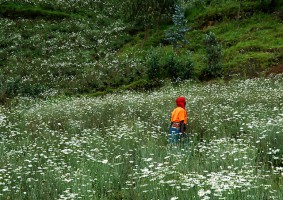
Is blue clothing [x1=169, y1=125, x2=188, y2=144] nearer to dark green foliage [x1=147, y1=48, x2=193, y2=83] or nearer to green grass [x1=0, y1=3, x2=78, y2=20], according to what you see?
dark green foliage [x1=147, y1=48, x2=193, y2=83]

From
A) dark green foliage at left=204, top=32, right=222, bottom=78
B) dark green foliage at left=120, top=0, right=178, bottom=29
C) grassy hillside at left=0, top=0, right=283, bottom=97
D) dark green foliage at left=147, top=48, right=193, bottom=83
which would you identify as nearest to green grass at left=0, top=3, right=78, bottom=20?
grassy hillside at left=0, top=0, right=283, bottom=97

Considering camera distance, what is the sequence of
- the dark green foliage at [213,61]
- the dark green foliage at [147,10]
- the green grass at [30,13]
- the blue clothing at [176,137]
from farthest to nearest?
the green grass at [30,13] → the dark green foliage at [147,10] → the dark green foliage at [213,61] → the blue clothing at [176,137]

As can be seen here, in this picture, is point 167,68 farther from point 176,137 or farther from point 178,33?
point 176,137

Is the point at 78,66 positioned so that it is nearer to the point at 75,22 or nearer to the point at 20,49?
the point at 20,49

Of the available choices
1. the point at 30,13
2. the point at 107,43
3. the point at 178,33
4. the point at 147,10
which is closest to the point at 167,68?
the point at 178,33

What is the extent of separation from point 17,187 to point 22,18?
50336 mm

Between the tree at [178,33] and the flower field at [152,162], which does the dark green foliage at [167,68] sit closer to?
the tree at [178,33]

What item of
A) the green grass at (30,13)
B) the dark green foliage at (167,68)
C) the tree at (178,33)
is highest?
the green grass at (30,13)

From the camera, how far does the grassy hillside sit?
3241 cm

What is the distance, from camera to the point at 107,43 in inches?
1817

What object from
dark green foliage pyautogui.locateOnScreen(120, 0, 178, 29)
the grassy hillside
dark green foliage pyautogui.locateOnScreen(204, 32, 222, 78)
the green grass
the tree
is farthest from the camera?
the green grass

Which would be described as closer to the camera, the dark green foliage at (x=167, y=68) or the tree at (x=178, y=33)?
the dark green foliage at (x=167, y=68)

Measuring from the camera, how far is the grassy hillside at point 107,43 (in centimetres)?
3241

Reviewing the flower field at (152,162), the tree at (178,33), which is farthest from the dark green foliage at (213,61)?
the flower field at (152,162)
